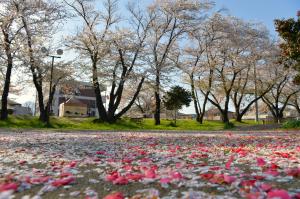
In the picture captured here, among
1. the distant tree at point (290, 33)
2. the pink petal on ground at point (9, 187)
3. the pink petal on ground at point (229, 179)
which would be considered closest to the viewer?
the pink petal on ground at point (9, 187)

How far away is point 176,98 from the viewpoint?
36625 millimetres

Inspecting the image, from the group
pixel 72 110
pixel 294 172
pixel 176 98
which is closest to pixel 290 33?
pixel 294 172

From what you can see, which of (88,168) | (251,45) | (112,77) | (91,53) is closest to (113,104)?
(112,77)

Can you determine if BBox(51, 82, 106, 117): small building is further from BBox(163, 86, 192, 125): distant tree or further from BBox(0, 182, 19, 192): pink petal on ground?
BBox(0, 182, 19, 192): pink petal on ground

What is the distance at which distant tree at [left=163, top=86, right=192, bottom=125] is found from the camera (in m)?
36.6

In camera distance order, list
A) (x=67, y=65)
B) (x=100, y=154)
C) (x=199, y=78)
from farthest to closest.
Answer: (x=199, y=78) → (x=67, y=65) → (x=100, y=154)

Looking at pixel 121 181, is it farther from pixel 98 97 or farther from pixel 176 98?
pixel 176 98

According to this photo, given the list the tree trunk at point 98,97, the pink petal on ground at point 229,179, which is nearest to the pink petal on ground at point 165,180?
the pink petal on ground at point 229,179

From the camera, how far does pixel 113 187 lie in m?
4.59

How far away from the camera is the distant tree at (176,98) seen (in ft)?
120

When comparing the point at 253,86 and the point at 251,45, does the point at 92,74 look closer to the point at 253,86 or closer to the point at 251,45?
the point at 251,45

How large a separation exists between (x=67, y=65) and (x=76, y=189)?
1364 inches

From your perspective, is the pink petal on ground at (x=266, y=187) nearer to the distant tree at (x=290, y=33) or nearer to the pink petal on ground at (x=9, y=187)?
the pink petal on ground at (x=9, y=187)

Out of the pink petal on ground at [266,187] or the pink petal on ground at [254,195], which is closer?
the pink petal on ground at [254,195]
